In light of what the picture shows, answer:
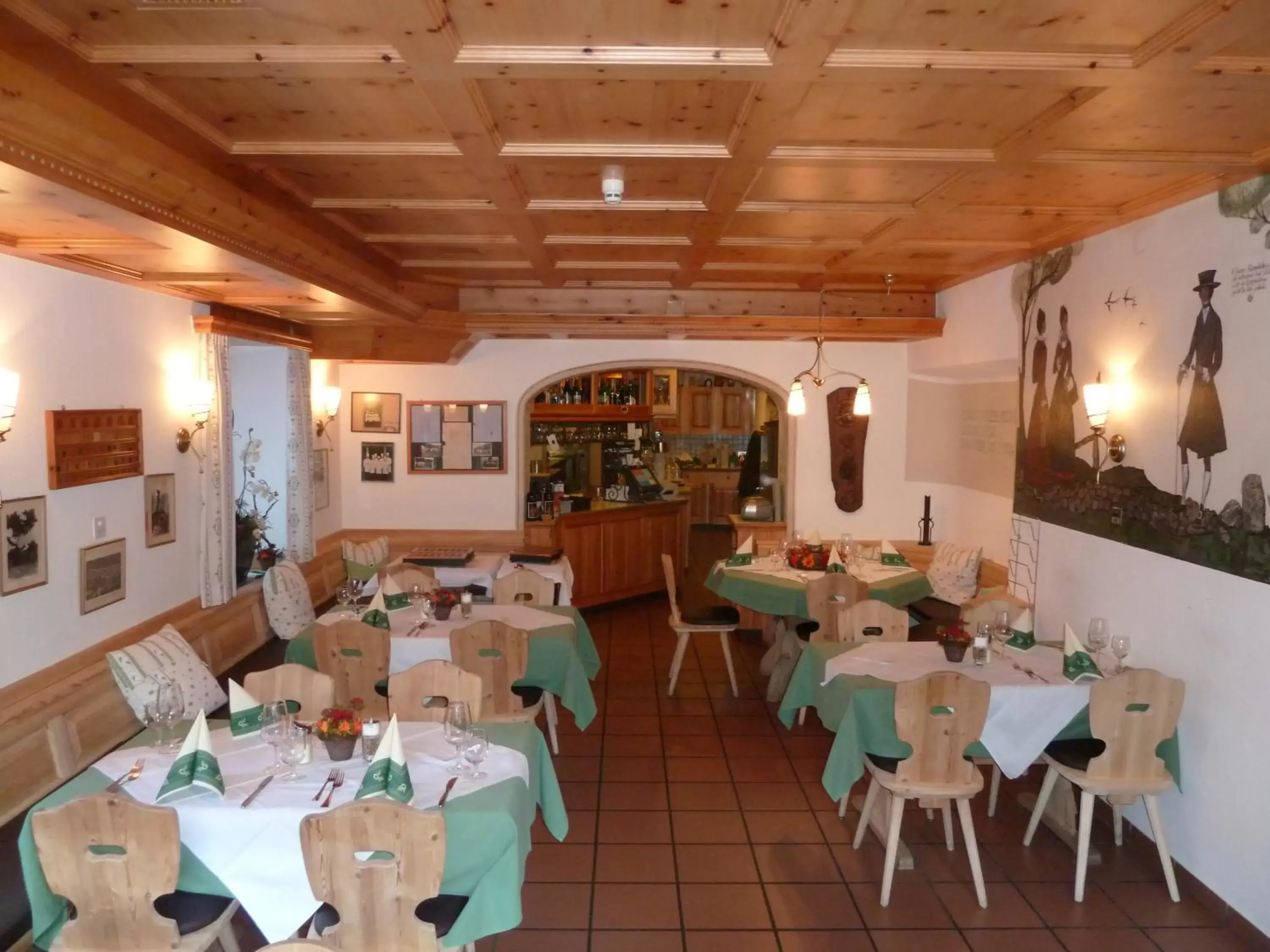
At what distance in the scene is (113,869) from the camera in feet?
9.25

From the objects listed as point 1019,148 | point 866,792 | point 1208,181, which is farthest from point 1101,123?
point 866,792

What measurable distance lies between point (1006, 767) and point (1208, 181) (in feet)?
9.24

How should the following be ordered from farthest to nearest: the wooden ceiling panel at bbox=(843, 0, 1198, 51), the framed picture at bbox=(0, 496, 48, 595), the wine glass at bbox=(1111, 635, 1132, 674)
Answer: the wine glass at bbox=(1111, 635, 1132, 674) < the framed picture at bbox=(0, 496, 48, 595) < the wooden ceiling panel at bbox=(843, 0, 1198, 51)

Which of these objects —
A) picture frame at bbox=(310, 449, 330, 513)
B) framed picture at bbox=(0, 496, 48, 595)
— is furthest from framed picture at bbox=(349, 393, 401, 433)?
framed picture at bbox=(0, 496, 48, 595)

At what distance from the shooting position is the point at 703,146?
357 cm

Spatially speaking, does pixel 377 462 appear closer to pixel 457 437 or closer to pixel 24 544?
pixel 457 437

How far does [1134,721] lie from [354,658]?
3897mm

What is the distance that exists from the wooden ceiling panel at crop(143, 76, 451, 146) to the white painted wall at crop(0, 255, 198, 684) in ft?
5.48

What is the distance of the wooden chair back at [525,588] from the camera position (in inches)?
254

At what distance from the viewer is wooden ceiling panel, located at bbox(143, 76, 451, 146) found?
2.89m

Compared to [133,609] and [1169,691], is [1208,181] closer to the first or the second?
[1169,691]

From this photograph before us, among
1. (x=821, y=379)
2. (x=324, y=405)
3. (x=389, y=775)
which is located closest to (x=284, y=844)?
(x=389, y=775)

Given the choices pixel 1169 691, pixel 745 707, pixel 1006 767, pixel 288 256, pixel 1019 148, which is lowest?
pixel 745 707

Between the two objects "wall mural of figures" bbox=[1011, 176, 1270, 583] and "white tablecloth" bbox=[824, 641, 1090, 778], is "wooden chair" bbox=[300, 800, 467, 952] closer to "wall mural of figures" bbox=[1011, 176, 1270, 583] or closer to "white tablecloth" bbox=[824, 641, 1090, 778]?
"white tablecloth" bbox=[824, 641, 1090, 778]
